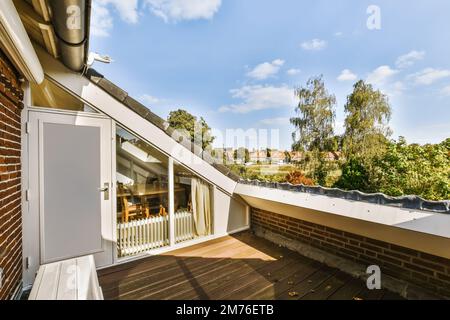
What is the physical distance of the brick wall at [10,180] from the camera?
1.73 m

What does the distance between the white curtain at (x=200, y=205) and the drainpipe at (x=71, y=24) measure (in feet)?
7.54

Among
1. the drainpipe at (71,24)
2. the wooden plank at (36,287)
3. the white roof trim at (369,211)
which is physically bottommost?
the wooden plank at (36,287)

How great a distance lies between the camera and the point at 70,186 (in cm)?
255

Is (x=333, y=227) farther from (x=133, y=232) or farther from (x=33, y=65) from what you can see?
(x=33, y=65)

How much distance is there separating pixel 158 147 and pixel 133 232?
50.4 inches

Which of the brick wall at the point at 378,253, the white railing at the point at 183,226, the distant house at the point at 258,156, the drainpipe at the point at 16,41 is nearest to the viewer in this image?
the drainpipe at the point at 16,41

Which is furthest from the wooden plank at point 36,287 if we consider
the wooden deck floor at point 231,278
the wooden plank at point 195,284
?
the wooden plank at point 195,284

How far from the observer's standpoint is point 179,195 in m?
3.55

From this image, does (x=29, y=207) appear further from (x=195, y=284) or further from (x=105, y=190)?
(x=195, y=284)

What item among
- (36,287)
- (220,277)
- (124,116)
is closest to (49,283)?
(36,287)

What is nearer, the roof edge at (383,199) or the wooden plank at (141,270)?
the roof edge at (383,199)

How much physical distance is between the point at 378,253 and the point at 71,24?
352cm

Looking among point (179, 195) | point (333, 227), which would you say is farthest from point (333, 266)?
point (179, 195)

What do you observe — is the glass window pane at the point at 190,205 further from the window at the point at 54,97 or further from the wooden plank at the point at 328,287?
the wooden plank at the point at 328,287
